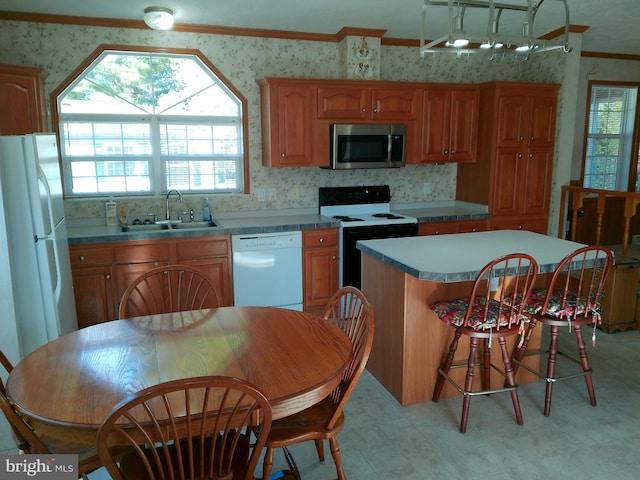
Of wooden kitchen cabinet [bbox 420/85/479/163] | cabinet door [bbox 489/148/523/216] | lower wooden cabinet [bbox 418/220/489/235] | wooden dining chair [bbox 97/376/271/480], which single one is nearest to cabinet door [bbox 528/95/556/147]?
cabinet door [bbox 489/148/523/216]

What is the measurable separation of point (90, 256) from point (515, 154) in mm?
3881

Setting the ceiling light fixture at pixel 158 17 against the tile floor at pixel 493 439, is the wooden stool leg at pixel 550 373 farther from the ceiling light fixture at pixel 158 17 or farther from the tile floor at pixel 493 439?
the ceiling light fixture at pixel 158 17

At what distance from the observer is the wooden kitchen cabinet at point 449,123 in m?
4.67

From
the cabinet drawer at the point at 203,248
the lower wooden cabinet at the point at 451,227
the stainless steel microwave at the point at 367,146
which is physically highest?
the stainless steel microwave at the point at 367,146

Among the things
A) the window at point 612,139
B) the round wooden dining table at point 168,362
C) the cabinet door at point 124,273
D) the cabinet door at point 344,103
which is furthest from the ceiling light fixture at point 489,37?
the window at point 612,139

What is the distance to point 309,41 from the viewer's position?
14.9ft

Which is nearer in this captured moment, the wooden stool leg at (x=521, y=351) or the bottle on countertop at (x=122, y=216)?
the wooden stool leg at (x=521, y=351)

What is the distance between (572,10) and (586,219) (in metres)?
2.68

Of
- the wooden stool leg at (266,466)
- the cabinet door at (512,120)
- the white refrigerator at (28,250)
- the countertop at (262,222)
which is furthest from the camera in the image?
the cabinet door at (512,120)

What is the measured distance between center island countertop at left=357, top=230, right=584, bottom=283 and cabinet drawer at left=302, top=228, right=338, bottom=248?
1069mm

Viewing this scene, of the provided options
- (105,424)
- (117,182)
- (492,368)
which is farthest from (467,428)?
(117,182)

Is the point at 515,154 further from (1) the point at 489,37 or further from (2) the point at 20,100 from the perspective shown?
(2) the point at 20,100

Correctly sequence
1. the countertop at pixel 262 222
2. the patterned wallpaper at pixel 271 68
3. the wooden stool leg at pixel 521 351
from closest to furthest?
1. the wooden stool leg at pixel 521 351
2. the countertop at pixel 262 222
3. the patterned wallpaper at pixel 271 68

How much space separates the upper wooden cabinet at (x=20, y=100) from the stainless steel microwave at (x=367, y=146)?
227 centimetres
